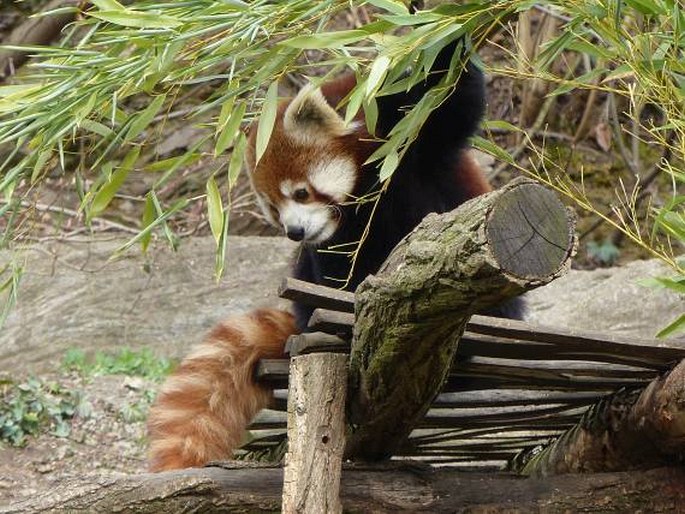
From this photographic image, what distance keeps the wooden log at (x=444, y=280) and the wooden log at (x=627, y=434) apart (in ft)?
2.00

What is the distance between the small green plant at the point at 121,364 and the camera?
6242mm

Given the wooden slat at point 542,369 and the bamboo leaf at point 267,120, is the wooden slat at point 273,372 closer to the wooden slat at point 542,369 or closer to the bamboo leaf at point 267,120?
the wooden slat at point 542,369

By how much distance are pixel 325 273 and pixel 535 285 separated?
213 centimetres

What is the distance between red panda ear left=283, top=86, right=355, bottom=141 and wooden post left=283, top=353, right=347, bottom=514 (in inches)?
64.2

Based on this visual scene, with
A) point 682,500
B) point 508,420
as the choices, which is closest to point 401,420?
point 508,420

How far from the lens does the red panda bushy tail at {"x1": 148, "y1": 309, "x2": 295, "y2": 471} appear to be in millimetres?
3455

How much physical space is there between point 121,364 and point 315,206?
2431 mm

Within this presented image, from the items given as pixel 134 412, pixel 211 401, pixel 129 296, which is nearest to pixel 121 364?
pixel 134 412

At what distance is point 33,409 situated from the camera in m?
5.62

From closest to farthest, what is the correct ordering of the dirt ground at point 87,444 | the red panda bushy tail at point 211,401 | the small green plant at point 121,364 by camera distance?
the red panda bushy tail at point 211,401, the dirt ground at point 87,444, the small green plant at point 121,364

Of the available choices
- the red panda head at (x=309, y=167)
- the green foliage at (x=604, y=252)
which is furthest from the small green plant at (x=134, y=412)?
the green foliage at (x=604, y=252)

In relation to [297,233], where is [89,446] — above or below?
below

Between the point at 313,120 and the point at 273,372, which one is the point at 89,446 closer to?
the point at 313,120

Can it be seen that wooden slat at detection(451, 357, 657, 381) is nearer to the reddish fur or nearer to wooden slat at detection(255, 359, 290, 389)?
wooden slat at detection(255, 359, 290, 389)
